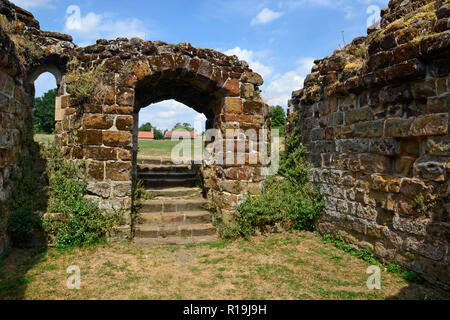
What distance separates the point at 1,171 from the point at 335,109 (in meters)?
5.53

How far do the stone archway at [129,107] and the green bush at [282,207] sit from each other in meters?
0.27

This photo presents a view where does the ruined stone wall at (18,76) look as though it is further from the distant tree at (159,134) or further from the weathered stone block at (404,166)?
the distant tree at (159,134)

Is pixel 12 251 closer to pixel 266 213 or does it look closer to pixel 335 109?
pixel 266 213

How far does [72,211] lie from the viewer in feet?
16.7

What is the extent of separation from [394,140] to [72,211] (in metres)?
5.20

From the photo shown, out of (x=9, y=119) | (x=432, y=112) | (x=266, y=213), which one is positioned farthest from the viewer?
(x=266, y=213)

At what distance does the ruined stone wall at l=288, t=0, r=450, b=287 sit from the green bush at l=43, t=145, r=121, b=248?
4092 mm

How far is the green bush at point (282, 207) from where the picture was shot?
578cm

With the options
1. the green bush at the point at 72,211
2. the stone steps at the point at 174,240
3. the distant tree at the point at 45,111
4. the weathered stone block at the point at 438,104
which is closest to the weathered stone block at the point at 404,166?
the weathered stone block at the point at 438,104

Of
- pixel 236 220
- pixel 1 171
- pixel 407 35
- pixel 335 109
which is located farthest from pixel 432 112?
pixel 1 171

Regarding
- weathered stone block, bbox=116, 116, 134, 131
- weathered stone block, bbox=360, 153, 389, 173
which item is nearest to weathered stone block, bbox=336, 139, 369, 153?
weathered stone block, bbox=360, 153, 389, 173

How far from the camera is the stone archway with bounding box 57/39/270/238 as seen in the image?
536 centimetres

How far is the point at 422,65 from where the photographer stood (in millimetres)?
3748

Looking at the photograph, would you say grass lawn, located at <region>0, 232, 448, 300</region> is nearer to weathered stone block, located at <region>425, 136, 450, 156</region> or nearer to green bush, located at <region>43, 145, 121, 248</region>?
green bush, located at <region>43, 145, 121, 248</region>
